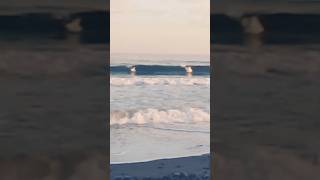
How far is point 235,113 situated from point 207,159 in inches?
16.0

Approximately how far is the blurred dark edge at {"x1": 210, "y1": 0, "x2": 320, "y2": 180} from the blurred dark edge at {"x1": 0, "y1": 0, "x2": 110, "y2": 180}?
794 millimetres

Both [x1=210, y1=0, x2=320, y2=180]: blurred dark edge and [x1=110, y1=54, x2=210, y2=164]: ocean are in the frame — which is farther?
[x1=110, y1=54, x2=210, y2=164]: ocean

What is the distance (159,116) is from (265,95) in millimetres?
753

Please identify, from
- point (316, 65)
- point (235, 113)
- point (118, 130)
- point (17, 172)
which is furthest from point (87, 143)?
point (316, 65)

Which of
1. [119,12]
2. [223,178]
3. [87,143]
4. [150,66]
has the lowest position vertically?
[223,178]

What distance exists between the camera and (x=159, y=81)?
4.11 meters

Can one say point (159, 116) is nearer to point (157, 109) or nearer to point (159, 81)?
point (157, 109)

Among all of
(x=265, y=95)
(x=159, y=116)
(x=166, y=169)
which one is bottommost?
(x=166, y=169)

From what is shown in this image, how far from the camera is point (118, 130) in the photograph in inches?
159

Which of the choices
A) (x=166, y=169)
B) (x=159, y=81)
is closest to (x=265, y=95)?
(x=159, y=81)

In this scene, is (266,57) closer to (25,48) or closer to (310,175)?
(310,175)

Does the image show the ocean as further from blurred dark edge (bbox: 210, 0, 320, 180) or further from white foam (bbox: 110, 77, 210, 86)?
blurred dark edge (bbox: 210, 0, 320, 180)

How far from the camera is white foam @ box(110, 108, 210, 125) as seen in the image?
13.3 ft

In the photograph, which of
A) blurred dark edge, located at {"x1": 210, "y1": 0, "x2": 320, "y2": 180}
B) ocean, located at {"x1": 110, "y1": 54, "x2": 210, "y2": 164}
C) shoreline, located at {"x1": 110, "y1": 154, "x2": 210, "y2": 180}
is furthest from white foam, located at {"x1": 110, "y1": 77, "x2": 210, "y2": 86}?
shoreline, located at {"x1": 110, "y1": 154, "x2": 210, "y2": 180}
